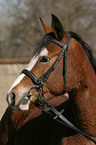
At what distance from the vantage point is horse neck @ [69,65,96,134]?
220 centimetres

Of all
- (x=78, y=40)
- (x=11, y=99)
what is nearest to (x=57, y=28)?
(x=78, y=40)

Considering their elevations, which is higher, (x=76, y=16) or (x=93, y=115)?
(x=76, y=16)

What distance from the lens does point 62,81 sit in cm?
211

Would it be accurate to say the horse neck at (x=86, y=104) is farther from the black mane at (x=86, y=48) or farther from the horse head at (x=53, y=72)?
the black mane at (x=86, y=48)

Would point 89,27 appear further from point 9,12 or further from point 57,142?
point 57,142

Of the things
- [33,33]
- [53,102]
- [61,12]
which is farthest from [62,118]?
[33,33]

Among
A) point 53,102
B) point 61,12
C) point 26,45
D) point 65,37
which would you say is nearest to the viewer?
point 65,37

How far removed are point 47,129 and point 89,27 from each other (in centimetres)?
1953

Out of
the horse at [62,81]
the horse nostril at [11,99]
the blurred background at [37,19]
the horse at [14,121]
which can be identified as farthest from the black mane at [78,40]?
the blurred background at [37,19]

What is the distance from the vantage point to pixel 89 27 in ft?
68.8

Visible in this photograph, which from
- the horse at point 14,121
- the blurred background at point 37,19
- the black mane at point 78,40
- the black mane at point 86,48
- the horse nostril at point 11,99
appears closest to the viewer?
the horse nostril at point 11,99

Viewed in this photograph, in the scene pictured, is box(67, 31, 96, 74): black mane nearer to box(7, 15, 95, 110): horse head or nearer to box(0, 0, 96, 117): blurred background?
box(7, 15, 95, 110): horse head

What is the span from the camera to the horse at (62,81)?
2.01 meters

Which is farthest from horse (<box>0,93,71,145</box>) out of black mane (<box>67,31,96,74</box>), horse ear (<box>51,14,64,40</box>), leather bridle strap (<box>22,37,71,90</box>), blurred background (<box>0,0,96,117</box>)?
blurred background (<box>0,0,96,117</box>)
